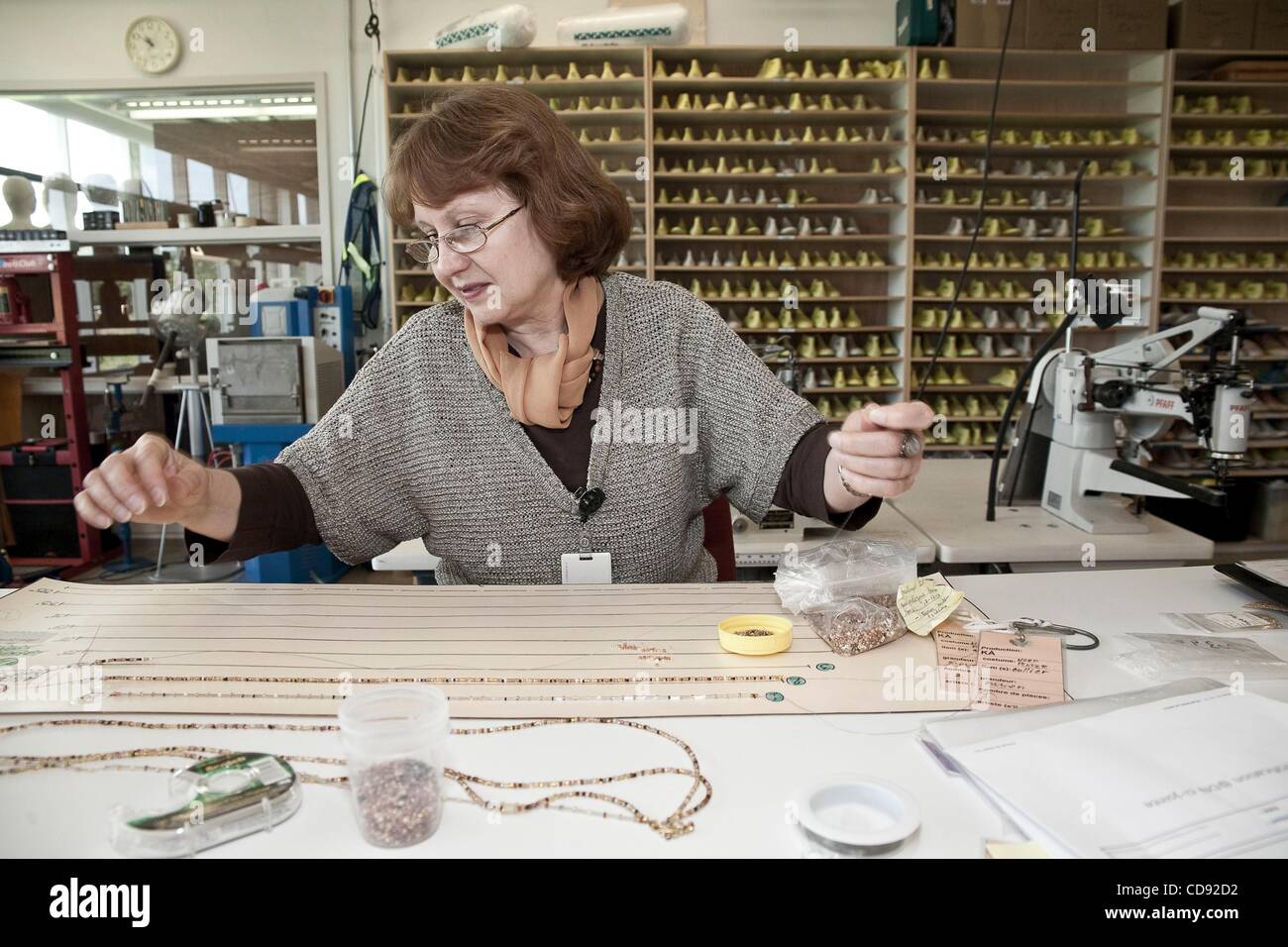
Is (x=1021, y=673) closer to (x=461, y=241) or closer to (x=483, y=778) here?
(x=483, y=778)

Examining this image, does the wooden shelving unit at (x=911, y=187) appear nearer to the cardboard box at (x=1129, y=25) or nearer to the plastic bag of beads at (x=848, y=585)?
the cardboard box at (x=1129, y=25)

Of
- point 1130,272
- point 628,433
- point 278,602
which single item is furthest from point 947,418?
point 278,602

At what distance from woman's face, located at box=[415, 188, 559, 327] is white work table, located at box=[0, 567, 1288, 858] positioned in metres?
0.73

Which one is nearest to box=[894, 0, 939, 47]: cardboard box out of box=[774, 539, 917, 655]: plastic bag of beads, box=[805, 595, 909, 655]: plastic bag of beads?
box=[774, 539, 917, 655]: plastic bag of beads

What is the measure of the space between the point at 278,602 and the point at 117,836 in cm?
62

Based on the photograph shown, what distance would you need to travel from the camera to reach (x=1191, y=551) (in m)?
1.98

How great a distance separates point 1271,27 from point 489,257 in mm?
5107

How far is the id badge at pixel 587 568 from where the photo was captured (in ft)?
4.89

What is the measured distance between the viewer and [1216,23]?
15.2 feet

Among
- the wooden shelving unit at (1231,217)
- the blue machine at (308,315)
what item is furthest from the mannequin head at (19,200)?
the wooden shelving unit at (1231,217)

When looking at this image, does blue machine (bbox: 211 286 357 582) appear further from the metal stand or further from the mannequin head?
the mannequin head

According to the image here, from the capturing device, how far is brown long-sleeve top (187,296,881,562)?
53.3 inches

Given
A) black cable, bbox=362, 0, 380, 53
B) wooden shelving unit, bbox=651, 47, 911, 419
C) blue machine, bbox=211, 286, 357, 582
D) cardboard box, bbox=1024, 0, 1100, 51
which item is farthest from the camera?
black cable, bbox=362, 0, 380, 53
